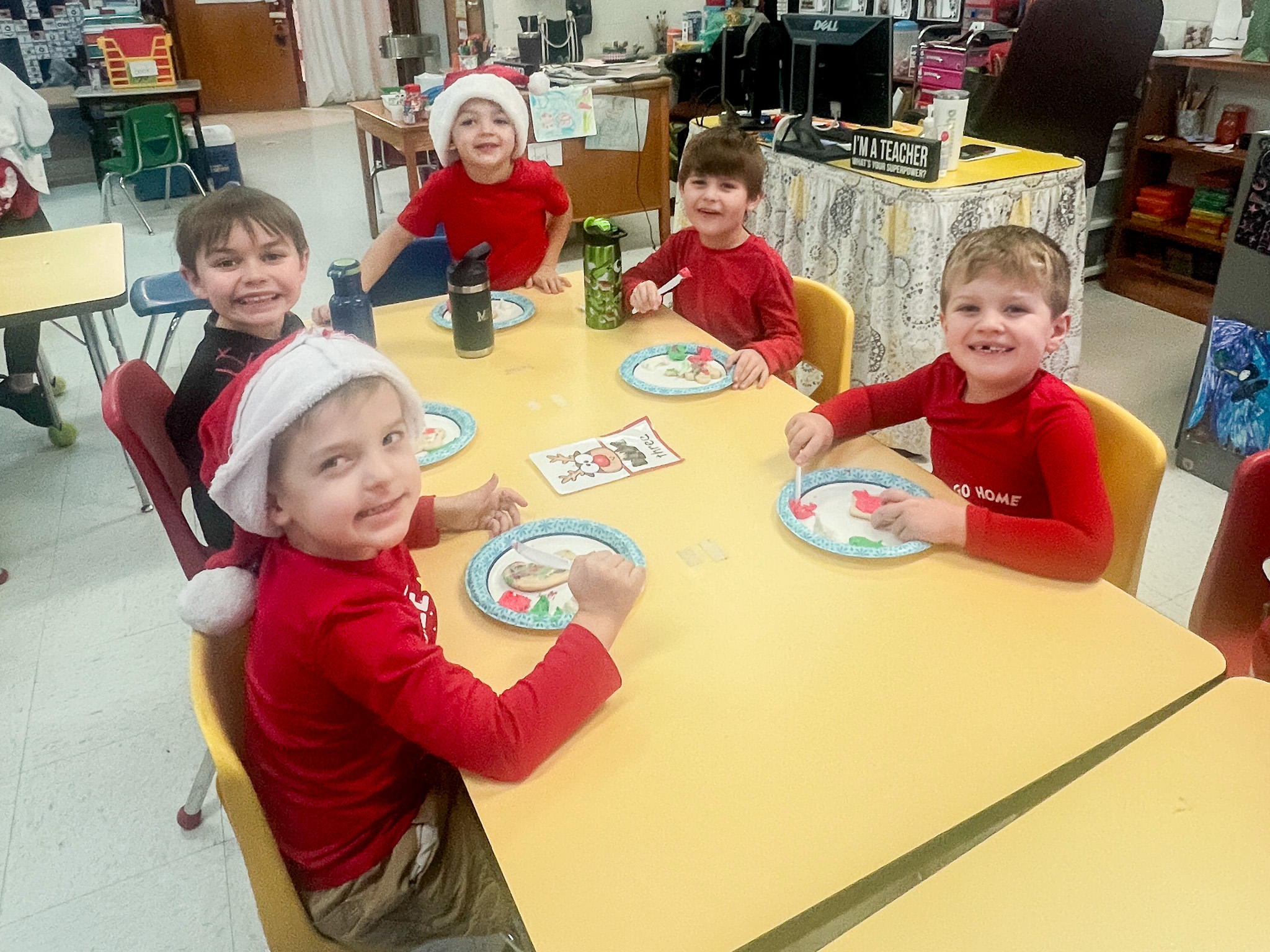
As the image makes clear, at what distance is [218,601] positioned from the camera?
933 millimetres

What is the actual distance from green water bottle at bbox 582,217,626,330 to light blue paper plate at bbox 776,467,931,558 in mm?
692

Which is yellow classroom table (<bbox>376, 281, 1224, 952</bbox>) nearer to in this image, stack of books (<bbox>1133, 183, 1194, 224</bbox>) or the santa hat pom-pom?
the santa hat pom-pom

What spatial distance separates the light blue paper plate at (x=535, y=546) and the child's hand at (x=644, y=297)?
2.50 ft

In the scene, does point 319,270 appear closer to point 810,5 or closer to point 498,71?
point 498,71

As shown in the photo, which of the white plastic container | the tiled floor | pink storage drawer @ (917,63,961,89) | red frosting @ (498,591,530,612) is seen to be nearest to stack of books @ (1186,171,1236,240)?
the tiled floor

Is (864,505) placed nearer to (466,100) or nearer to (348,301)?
(348,301)

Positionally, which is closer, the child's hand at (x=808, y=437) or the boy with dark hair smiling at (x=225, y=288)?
the child's hand at (x=808, y=437)

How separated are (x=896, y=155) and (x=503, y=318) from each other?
135 centimetres

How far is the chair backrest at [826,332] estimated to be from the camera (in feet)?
5.94

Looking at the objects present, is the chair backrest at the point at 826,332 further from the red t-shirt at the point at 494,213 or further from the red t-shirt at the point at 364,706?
the red t-shirt at the point at 364,706

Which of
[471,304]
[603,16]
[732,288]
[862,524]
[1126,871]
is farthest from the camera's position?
[603,16]

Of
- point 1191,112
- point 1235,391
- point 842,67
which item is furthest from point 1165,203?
point 842,67

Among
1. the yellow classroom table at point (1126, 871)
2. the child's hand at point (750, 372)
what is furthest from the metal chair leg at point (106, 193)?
the yellow classroom table at point (1126, 871)

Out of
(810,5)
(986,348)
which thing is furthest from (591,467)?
(810,5)
